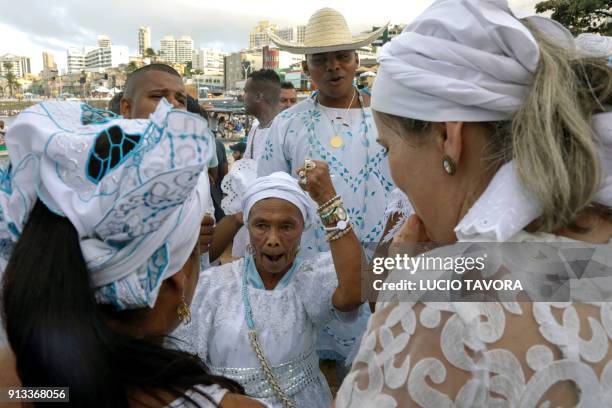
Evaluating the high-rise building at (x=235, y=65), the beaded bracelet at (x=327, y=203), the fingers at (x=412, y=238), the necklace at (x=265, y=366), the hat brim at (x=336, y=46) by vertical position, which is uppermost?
the high-rise building at (x=235, y=65)

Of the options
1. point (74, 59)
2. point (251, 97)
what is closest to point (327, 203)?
point (251, 97)

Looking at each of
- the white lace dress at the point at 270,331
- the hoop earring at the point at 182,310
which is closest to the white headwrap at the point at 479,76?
the hoop earring at the point at 182,310

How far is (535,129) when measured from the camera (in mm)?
962

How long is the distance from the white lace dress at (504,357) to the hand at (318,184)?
1.33m

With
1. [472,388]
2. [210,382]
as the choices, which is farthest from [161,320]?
[472,388]

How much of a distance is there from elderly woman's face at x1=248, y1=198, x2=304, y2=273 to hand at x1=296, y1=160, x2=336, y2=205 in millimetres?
319

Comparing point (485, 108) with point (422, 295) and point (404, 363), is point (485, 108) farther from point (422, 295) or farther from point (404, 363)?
point (404, 363)

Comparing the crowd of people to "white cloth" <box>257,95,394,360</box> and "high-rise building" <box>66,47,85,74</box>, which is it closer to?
"white cloth" <box>257,95,394,360</box>

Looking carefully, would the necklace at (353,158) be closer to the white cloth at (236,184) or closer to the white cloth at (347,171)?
the white cloth at (347,171)

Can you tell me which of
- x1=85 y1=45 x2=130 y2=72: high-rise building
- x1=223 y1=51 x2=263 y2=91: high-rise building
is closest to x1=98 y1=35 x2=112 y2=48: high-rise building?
x1=85 y1=45 x2=130 y2=72: high-rise building

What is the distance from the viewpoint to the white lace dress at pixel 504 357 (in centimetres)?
86

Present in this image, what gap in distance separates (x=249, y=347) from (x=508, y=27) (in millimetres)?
1737

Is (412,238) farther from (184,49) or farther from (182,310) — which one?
(184,49)

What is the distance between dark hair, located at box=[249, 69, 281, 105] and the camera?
5.98m
